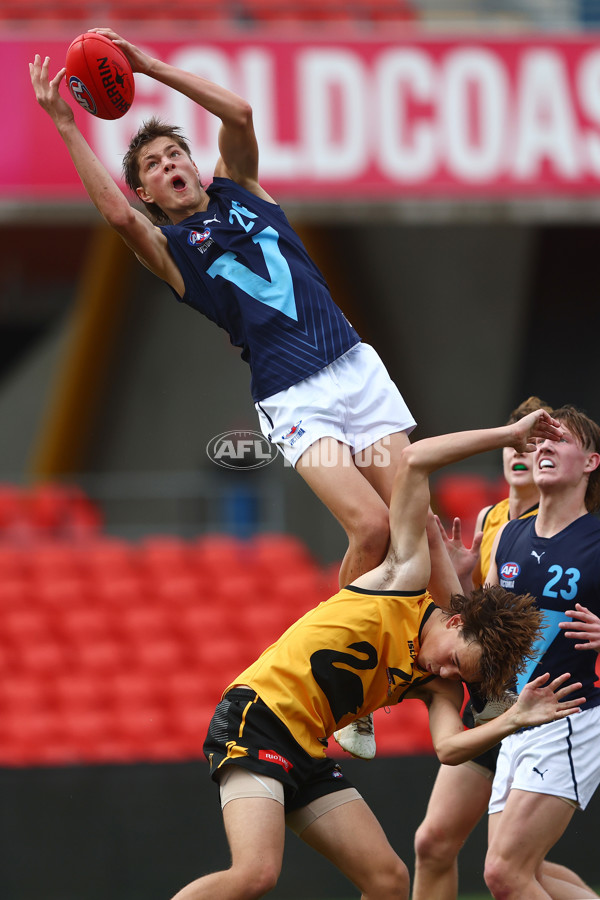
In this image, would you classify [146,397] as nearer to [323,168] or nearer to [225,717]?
[323,168]

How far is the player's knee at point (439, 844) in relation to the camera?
4668 millimetres

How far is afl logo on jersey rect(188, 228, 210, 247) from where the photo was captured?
453cm

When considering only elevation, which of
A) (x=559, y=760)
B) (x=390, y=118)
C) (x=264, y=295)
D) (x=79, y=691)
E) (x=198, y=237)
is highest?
(x=390, y=118)

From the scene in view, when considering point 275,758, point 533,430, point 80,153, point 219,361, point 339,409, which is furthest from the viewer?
point 219,361

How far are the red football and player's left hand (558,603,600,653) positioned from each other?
247 centimetres

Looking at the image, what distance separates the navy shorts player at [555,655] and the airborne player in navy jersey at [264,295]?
23.4 inches

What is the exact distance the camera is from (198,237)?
14.9 ft

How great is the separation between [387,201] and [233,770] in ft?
23.2

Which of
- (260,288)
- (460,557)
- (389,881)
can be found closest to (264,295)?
(260,288)

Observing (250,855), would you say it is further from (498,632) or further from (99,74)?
(99,74)

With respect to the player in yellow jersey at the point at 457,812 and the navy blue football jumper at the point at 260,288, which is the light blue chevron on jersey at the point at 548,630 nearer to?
the player in yellow jersey at the point at 457,812

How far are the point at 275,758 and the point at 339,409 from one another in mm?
1268

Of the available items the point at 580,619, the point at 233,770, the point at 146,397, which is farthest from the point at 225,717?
the point at 146,397

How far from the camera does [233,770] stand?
3965 millimetres
